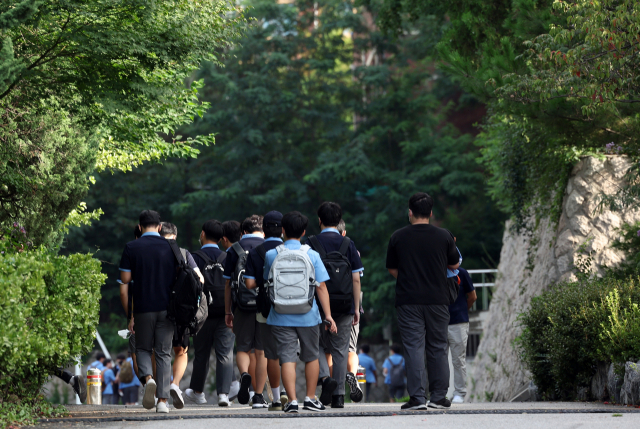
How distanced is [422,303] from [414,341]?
1.13ft

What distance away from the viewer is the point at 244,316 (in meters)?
8.71

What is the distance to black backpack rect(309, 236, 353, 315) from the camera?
7.87 metres

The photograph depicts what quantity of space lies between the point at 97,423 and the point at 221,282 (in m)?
2.75

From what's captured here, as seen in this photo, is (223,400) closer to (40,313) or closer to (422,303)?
(40,313)

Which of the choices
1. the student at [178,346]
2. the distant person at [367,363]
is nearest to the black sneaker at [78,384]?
the student at [178,346]

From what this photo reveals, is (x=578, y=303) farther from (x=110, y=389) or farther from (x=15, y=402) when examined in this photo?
(x=110, y=389)

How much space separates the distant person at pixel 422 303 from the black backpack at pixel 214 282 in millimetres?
2551

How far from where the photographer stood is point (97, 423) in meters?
7.11

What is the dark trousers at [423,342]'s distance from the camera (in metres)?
7.57

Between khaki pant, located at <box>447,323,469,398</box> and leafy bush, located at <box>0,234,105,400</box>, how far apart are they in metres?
Result: 4.93

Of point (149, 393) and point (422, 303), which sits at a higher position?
point (422, 303)

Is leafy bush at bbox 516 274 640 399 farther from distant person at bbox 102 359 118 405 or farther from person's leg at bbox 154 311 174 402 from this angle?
distant person at bbox 102 359 118 405

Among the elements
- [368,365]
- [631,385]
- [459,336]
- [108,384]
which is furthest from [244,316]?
[108,384]

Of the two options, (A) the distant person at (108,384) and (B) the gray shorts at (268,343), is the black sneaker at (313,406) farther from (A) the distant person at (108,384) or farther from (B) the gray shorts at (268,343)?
(A) the distant person at (108,384)
